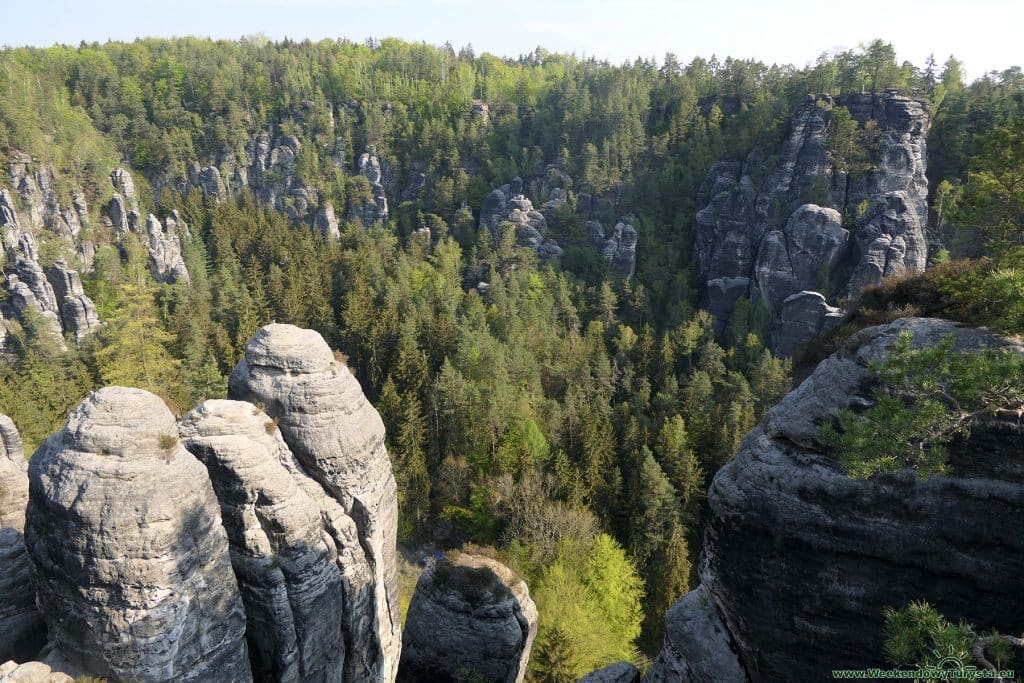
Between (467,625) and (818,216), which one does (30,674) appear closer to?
(467,625)

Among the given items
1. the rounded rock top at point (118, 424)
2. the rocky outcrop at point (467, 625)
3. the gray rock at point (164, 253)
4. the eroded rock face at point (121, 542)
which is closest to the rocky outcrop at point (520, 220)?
the gray rock at point (164, 253)

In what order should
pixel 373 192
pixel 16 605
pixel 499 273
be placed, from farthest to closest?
1. pixel 373 192
2. pixel 499 273
3. pixel 16 605

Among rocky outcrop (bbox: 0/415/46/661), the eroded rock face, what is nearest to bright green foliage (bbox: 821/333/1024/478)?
the eroded rock face

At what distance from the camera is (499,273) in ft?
223

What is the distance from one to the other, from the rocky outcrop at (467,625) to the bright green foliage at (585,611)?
3867mm

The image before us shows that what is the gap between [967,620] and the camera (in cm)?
901

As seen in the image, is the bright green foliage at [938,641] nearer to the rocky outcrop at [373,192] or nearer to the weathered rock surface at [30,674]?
the weathered rock surface at [30,674]

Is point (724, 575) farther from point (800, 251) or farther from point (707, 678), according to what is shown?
point (800, 251)

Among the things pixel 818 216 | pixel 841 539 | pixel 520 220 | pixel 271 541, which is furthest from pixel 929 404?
pixel 520 220

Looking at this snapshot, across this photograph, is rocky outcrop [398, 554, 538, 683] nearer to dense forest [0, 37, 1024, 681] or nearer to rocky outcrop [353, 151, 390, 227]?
dense forest [0, 37, 1024, 681]

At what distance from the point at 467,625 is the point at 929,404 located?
1442 cm

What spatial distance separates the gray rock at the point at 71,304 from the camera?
57.8m

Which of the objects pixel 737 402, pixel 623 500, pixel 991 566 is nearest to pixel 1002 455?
pixel 991 566

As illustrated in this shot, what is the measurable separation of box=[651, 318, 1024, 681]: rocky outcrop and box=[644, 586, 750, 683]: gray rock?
0.14 feet
